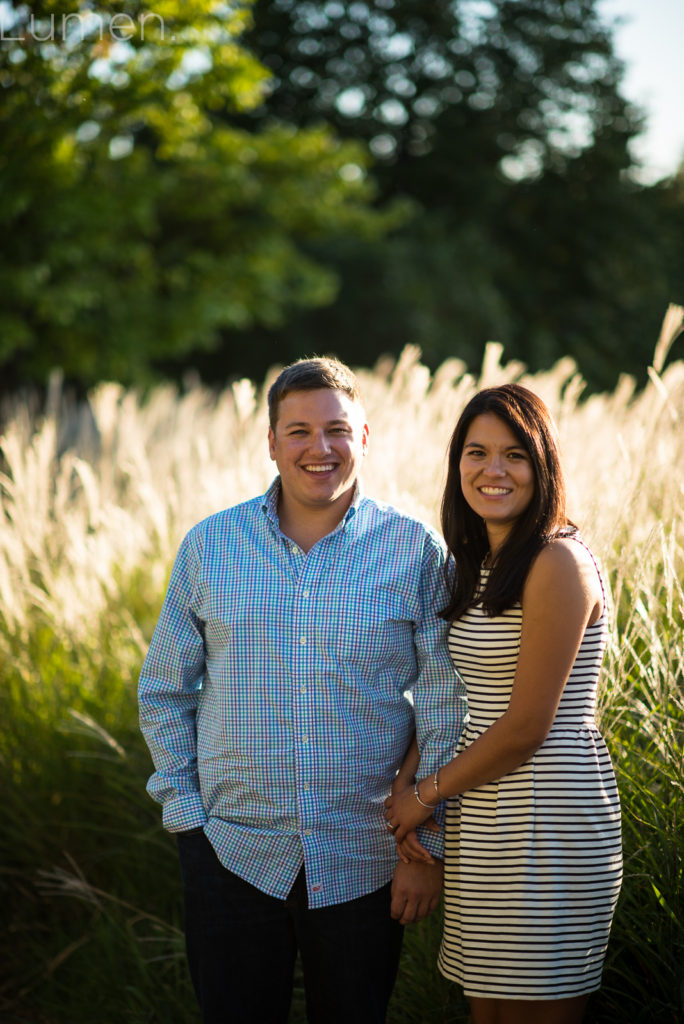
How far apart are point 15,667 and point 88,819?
65 cm

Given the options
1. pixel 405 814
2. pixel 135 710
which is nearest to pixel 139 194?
pixel 135 710

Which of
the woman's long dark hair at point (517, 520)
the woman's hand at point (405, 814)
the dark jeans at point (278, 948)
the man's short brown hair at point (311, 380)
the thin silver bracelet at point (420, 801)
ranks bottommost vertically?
the dark jeans at point (278, 948)

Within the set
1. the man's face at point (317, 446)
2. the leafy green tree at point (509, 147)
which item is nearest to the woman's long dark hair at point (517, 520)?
the man's face at point (317, 446)

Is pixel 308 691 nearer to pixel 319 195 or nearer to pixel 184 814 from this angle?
pixel 184 814

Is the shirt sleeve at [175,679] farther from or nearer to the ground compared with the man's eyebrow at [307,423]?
nearer to the ground

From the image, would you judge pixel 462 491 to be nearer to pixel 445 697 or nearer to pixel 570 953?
pixel 445 697

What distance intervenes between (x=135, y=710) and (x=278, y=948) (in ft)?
4.45

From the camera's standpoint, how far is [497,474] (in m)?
1.83

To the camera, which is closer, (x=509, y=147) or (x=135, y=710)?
(x=135, y=710)

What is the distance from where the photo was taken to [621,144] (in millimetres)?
20859

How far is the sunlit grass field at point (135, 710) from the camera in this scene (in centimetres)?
Result: 201

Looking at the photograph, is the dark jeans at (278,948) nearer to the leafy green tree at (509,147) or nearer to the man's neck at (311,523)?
the man's neck at (311,523)

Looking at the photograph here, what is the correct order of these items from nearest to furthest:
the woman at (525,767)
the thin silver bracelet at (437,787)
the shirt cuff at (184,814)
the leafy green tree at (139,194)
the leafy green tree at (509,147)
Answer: the woman at (525,767) < the thin silver bracelet at (437,787) < the shirt cuff at (184,814) < the leafy green tree at (139,194) < the leafy green tree at (509,147)

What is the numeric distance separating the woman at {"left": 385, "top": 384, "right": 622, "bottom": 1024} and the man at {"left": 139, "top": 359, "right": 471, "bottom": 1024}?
96mm
